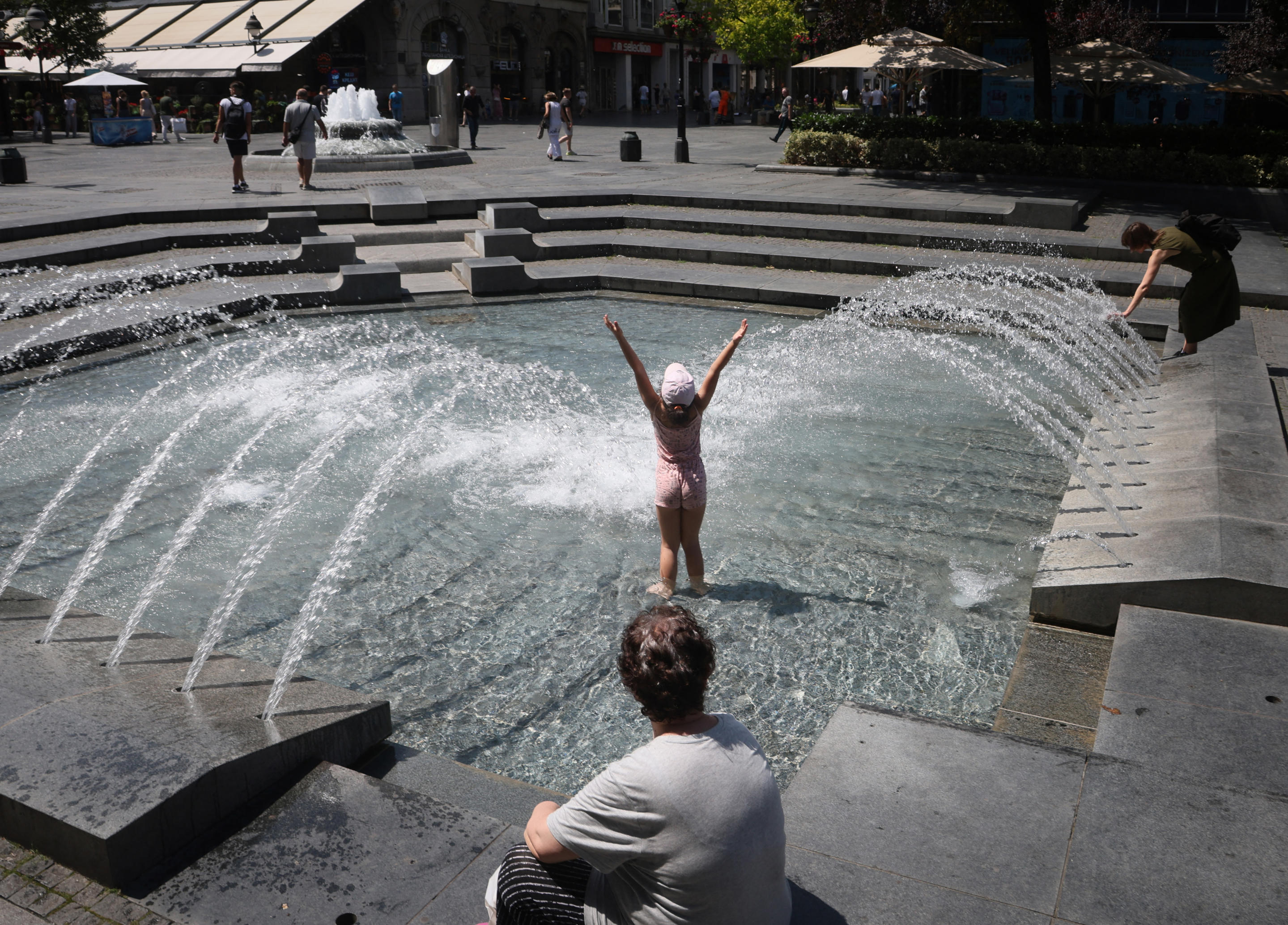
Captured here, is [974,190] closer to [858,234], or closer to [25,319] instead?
[858,234]

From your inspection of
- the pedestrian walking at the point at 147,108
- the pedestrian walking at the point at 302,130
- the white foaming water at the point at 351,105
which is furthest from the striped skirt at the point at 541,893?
the pedestrian walking at the point at 147,108

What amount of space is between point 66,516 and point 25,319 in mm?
6434

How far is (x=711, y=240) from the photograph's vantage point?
17.2 m

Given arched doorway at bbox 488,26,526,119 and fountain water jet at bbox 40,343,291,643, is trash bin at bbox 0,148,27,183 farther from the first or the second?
arched doorway at bbox 488,26,526,119

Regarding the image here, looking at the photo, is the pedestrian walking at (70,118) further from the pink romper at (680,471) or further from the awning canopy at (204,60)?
the pink romper at (680,471)

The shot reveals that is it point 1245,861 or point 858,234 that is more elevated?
point 858,234

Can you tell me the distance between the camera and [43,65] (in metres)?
38.2

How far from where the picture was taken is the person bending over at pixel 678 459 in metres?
5.54

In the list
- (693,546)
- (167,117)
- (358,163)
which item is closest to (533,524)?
(693,546)

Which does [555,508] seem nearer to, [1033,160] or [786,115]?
[1033,160]

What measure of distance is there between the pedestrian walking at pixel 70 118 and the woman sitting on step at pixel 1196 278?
1666 inches

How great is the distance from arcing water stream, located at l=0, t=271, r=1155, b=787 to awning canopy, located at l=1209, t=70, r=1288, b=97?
643 inches

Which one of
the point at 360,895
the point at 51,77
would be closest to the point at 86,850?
the point at 360,895

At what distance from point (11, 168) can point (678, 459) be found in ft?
76.2
